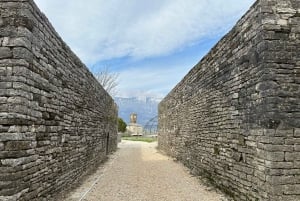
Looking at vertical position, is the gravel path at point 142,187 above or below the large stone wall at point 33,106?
below

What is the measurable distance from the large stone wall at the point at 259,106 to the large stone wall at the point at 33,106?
3821 millimetres

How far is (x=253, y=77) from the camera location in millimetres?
5504

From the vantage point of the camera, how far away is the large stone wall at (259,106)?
4824 millimetres

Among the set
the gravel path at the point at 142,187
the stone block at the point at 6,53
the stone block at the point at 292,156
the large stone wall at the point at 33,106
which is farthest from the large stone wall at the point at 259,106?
the stone block at the point at 6,53

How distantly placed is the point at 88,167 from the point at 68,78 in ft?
13.2

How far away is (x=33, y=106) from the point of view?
183 inches

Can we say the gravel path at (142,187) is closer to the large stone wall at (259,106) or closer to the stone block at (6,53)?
the large stone wall at (259,106)

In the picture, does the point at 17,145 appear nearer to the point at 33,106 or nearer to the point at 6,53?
the point at 33,106

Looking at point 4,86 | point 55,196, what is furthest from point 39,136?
point 55,196

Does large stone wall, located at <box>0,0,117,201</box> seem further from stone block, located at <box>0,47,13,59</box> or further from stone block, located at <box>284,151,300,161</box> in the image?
stone block, located at <box>284,151,300,161</box>

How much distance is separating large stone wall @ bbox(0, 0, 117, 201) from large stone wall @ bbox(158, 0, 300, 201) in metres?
3.82

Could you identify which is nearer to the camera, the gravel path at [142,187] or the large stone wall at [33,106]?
the large stone wall at [33,106]

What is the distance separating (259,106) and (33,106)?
3902 mm

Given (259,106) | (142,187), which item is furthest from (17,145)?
(142,187)
